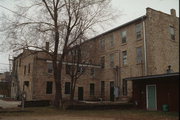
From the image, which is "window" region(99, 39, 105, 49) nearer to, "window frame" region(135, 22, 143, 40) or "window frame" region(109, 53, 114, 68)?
"window frame" region(109, 53, 114, 68)

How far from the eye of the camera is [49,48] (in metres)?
20.6

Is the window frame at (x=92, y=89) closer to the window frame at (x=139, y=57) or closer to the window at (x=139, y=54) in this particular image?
the window frame at (x=139, y=57)

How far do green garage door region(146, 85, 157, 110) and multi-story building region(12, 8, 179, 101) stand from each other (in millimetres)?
3440

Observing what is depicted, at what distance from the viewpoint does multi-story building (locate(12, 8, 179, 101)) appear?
23.5 metres

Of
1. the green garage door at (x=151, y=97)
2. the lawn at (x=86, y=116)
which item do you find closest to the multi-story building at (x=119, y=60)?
the green garage door at (x=151, y=97)

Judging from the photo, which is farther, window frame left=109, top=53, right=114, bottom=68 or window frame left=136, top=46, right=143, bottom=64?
window frame left=109, top=53, right=114, bottom=68

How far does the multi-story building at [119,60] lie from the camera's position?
2353 cm

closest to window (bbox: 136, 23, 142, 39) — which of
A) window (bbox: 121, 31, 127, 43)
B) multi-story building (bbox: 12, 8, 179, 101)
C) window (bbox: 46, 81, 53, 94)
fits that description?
multi-story building (bbox: 12, 8, 179, 101)

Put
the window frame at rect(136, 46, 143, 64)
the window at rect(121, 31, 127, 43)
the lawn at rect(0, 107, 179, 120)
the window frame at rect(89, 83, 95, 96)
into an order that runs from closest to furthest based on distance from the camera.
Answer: the lawn at rect(0, 107, 179, 120) → the window frame at rect(136, 46, 143, 64) → the window at rect(121, 31, 127, 43) → the window frame at rect(89, 83, 95, 96)

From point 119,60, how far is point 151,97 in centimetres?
893

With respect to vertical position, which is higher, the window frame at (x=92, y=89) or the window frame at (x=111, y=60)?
the window frame at (x=111, y=60)

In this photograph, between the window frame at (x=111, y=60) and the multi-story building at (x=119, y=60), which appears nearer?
the multi-story building at (x=119, y=60)

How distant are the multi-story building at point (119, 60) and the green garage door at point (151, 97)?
135 inches

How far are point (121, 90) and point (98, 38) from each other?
33.0 ft
